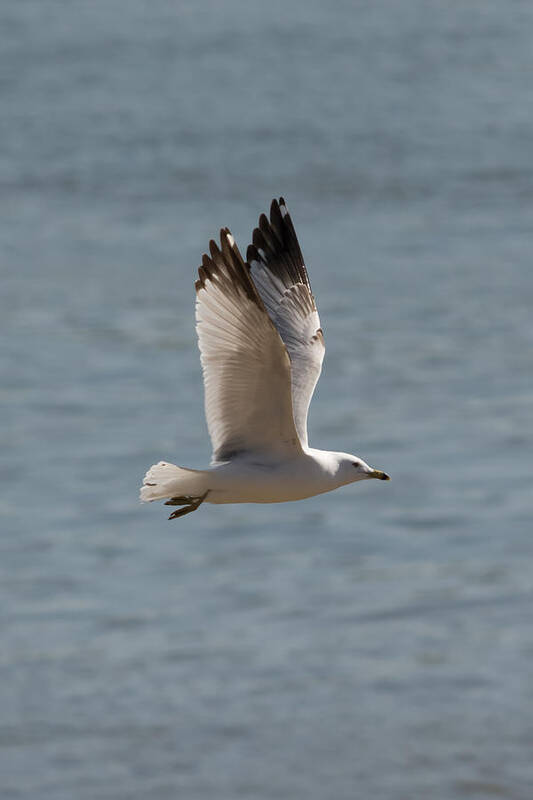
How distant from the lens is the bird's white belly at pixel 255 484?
9.41m

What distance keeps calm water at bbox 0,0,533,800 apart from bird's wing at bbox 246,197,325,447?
15341 millimetres

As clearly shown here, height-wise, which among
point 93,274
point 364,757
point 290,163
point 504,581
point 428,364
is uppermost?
point 290,163

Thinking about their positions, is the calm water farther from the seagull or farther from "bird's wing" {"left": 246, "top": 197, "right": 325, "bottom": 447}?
the seagull

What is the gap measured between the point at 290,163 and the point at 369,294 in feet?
22.3

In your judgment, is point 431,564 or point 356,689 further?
point 431,564

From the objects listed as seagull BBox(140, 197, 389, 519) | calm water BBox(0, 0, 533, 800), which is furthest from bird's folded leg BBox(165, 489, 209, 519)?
calm water BBox(0, 0, 533, 800)

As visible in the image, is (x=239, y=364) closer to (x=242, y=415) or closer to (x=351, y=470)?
(x=242, y=415)

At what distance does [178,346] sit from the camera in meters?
39.6

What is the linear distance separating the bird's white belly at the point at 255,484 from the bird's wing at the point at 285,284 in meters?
1.77

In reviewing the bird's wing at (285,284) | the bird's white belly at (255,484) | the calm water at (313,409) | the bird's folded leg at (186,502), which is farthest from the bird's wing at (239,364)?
the calm water at (313,409)

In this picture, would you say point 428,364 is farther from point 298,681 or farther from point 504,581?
point 298,681

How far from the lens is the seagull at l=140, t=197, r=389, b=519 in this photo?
9320mm

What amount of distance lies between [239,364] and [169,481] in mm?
770

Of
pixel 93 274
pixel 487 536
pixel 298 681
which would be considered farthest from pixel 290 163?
pixel 298 681
